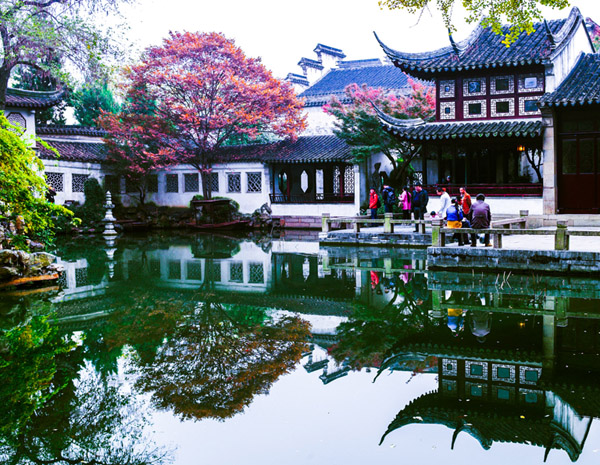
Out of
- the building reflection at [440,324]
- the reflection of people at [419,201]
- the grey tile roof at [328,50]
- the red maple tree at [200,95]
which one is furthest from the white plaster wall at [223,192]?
the building reflection at [440,324]

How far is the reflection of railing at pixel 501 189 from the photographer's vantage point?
19.7 m

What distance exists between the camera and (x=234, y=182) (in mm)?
29484

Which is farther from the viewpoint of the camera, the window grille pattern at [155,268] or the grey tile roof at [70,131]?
the grey tile roof at [70,131]

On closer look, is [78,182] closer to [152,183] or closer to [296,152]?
[152,183]

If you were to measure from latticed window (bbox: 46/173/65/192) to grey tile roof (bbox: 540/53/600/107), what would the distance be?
1975 cm

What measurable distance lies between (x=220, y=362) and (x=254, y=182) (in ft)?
76.3

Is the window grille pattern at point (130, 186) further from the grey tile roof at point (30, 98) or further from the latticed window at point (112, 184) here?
the grey tile roof at point (30, 98)

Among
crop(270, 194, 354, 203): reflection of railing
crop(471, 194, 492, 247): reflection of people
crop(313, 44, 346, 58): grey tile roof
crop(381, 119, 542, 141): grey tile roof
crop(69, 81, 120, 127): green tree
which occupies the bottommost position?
crop(471, 194, 492, 247): reflection of people

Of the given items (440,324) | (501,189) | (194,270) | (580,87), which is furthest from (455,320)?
(580,87)

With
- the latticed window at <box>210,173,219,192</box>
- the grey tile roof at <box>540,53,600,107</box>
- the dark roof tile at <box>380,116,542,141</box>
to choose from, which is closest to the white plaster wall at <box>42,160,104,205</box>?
the latticed window at <box>210,173,219,192</box>

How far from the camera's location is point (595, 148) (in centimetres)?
1847

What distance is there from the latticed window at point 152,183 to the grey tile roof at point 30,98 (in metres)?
6.19

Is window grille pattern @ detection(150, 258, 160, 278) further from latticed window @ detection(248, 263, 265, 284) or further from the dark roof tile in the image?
the dark roof tile

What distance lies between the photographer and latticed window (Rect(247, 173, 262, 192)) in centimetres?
2888
